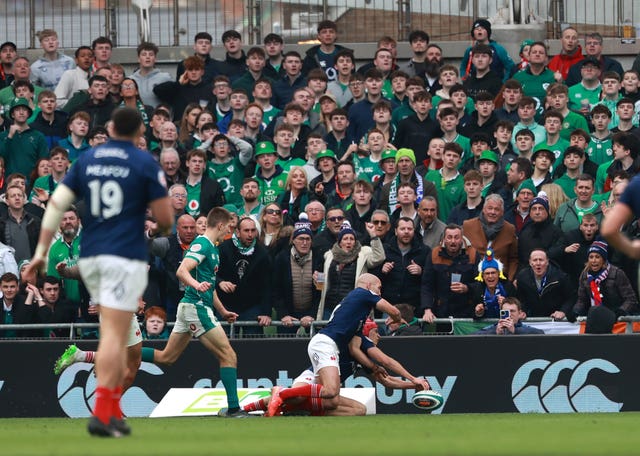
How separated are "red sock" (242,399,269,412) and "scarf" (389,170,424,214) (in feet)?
14.6

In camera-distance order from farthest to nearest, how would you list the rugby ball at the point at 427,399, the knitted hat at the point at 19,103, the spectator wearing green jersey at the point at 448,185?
the knitted hat at the point at 19,103, the spectator wearing green jersey at the point at 448,185, the rugby ball at the point at 427,399

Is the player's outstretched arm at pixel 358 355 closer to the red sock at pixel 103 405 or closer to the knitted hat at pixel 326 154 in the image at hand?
the knitted hat at pixel 326 154

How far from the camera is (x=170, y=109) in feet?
75.6

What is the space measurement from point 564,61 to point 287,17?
18.2ft

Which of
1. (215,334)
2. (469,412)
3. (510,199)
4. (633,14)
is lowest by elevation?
(469,412)

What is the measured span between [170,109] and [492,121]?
5197 mm

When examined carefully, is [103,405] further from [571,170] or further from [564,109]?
[564,109]

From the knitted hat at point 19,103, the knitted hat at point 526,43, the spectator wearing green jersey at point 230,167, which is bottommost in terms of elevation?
the spectator wearing green jersey at point 230,167

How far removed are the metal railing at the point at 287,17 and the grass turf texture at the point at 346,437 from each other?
1277 cm

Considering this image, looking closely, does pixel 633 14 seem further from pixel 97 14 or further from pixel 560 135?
pixel 97 14

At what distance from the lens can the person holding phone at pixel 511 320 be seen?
58.0ft

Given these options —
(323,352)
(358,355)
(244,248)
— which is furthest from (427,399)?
(244,248)

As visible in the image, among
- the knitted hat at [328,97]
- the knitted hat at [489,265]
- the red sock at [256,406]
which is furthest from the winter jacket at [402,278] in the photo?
the knitted hat at [328,97]

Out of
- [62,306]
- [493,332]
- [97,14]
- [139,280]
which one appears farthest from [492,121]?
[139,280]
